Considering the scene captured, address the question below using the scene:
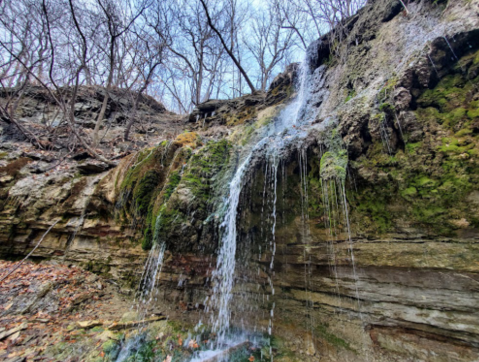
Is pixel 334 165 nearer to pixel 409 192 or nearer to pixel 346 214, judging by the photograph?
pixel 346 214

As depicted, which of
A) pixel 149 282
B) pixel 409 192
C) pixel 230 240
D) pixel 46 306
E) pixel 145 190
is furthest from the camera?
pixel 145 190

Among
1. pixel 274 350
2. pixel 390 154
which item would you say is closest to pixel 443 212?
pixel 390 154

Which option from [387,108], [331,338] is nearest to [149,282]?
[331,338]

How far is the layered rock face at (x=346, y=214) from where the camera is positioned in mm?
2832

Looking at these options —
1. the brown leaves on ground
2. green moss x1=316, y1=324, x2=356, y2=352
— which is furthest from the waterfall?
the brown leaves on ground

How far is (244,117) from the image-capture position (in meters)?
9.69

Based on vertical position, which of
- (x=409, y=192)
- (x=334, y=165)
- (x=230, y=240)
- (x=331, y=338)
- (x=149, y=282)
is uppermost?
(x=334, y=165)

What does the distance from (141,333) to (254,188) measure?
366cm

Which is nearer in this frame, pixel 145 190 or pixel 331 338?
pixel 331 338

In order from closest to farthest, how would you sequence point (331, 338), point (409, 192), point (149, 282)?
point (409, 192)
point (331, 338)
point (149, 282)

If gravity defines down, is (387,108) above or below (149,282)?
above

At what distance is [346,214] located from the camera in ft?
12.0

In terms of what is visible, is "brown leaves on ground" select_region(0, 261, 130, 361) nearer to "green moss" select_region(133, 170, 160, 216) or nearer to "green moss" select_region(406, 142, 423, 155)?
"green moss" select_region(133, 170, 160, 216)

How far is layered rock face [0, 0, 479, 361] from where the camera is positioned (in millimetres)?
2832
